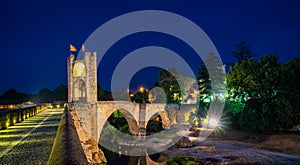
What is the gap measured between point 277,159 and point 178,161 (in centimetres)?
828

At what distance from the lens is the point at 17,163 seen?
5266 mm

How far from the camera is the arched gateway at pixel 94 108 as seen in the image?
2750cm

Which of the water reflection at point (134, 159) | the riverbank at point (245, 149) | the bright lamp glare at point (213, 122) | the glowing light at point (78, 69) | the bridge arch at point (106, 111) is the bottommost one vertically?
the water reflection at point (134, 159)

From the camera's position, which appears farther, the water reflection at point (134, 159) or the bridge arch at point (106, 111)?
the bridge arch at point (106, 111)

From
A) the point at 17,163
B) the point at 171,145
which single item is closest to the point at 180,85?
the point at 171,145

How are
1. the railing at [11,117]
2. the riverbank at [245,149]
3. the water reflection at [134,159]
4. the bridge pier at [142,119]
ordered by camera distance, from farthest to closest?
the bridge pier at [142,119]
the water reflection at [134,159]
the riverbank at [245,149]
the railing at [11,117]

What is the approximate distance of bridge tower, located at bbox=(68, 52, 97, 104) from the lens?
31.4 meters

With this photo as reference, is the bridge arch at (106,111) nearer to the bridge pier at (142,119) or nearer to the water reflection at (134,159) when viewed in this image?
the bridge pier at (142,119)

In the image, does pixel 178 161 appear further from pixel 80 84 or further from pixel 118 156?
pixel 80 84

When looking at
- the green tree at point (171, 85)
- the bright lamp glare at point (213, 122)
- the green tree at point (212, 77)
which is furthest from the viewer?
the green tree at point (171, 85)

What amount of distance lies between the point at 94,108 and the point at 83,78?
6402mm

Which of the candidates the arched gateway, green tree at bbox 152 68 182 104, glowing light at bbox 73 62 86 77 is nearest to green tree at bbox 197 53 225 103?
the arched gateway

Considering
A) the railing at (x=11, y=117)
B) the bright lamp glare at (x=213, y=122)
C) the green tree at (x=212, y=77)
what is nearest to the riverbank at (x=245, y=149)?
the bright lamp glare at (x=213, y=122)

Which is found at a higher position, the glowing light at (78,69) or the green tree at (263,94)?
the glowing light at (78,69)
